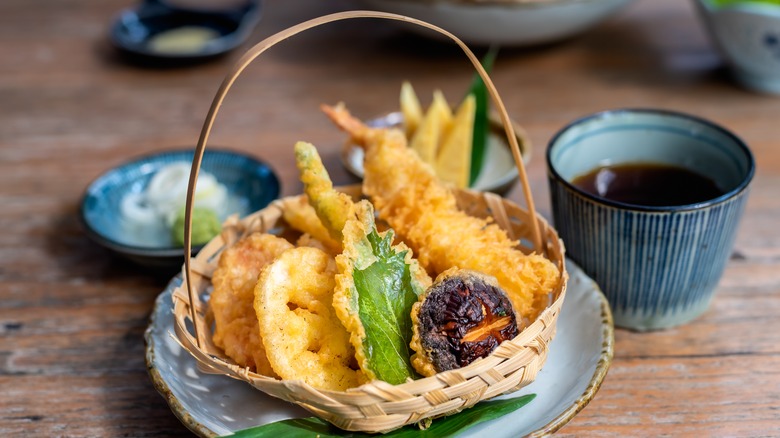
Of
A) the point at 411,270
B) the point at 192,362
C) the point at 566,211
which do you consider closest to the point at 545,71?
the point at 566,211

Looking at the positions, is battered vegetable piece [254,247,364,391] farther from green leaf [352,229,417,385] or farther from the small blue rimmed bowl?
the small blue rimmed bowl

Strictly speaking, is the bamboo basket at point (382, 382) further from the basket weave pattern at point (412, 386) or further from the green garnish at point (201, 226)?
the green garnish at point (201, 226)

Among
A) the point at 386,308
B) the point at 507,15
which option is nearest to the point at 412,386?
the point at 386,308

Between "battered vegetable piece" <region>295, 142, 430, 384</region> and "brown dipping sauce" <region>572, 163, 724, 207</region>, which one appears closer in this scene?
"battered vegetable piece" <region>295, 142, 430, 384</region>

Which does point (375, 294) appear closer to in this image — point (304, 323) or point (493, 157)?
point (304, 323)

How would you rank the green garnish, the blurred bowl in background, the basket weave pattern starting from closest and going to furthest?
the basket weave pattern
the green garnish
the blurred bowl in background

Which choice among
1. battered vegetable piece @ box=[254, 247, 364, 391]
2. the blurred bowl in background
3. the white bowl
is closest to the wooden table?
the blurred bowl in background

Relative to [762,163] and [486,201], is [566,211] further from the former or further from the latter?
[762,163]
